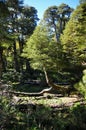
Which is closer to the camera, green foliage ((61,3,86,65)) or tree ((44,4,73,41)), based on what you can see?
green foliage ((61,3,86,65))

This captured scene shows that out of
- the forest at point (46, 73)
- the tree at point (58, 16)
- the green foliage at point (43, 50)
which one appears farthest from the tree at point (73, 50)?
the tree at point (58, 16)

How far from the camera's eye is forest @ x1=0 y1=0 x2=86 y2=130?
7703 millimetres

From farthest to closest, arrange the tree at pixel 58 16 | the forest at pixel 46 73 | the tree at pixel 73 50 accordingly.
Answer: the tree at pixel 58 16 → the tree at pixel 73 50 → the forest at pixel 46 73

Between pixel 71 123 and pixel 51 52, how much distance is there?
10.4 meters

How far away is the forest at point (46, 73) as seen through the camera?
7.70 meters

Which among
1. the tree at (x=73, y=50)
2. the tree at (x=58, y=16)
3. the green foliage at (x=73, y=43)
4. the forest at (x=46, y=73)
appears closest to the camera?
the forest at (x=46, y=73)

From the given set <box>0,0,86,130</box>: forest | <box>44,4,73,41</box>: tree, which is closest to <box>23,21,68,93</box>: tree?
<box>0,0,86,130</box>: forest

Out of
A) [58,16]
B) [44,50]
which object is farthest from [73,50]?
[58,16]

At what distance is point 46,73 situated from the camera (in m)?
18.9

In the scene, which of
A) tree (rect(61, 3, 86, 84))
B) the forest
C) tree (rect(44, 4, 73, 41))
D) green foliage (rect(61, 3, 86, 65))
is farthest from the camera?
tree (rect(44, 4, 73, 41))

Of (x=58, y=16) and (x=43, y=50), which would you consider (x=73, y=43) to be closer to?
(x=43, y=50)

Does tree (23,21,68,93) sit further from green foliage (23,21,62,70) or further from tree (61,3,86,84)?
tree (61,3,86,84)

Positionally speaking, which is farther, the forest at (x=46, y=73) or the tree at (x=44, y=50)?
the tree at (x=44, y=50)

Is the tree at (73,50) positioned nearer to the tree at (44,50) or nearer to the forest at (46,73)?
the forest at (46,73)
